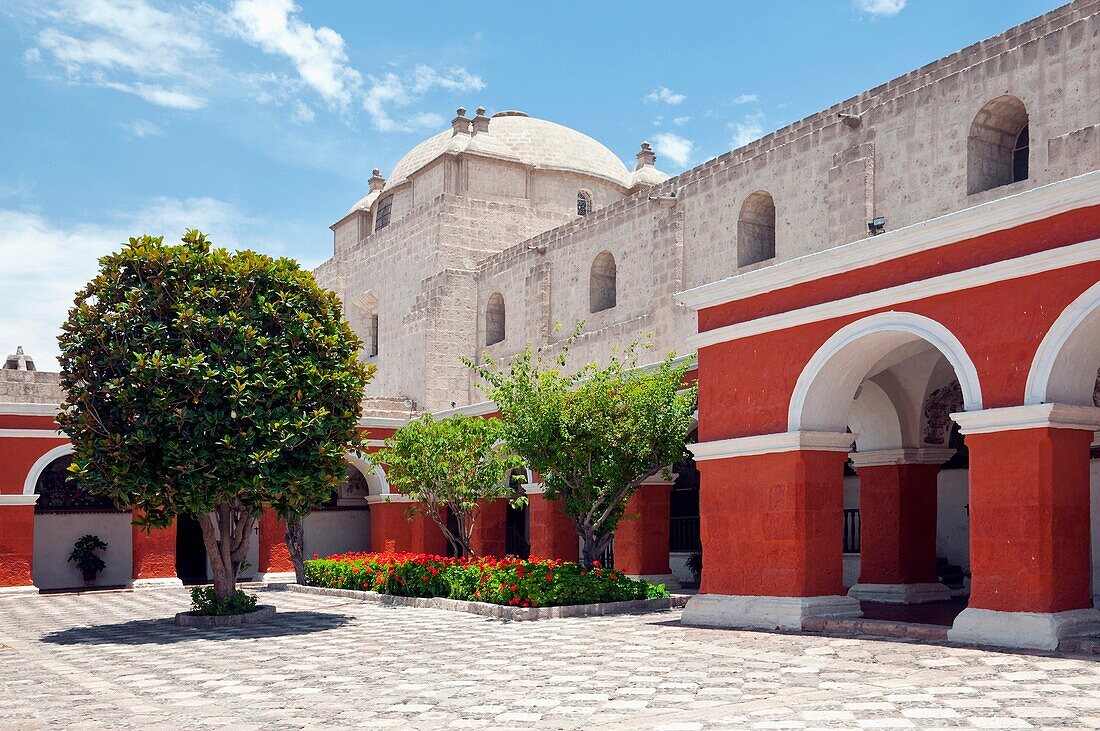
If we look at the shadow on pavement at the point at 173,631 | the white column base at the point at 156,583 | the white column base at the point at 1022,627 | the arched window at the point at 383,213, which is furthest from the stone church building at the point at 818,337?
the shadow on pavement at the point at 173,631

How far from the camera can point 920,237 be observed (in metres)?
11.6

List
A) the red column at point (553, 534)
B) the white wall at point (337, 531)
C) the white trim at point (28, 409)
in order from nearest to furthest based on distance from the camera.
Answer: the red column at point (553, 534) → the white trim at point (28, 409) → the white wall at point (337, 531)

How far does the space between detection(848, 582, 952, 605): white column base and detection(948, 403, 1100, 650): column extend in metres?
4.37

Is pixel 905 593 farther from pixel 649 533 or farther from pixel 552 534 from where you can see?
pixel 552 534

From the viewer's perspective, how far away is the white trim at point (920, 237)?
403 inches

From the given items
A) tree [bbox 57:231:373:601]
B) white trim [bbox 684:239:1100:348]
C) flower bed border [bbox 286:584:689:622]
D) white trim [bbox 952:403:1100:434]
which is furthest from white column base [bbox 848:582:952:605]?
tree [bbox 57:231:373:601]

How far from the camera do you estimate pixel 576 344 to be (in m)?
25.4

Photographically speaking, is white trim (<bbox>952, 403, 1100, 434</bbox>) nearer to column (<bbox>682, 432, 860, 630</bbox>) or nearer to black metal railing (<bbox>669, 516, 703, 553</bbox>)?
column (<bbox>682, 432, 860, 630</bbox>)

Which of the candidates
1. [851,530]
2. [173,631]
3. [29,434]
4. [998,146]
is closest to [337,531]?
[29,434]

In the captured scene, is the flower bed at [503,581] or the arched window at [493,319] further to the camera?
the arched window at [493,319]

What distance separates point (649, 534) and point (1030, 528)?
855cm

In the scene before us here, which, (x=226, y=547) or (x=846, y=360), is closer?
(x=846, y=360)

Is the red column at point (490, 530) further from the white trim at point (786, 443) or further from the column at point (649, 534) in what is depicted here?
the white trim at point (786, 443)

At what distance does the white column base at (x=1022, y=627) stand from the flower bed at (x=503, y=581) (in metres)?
6.15
